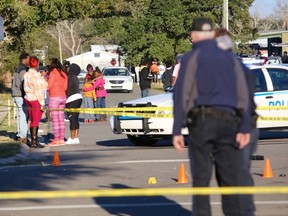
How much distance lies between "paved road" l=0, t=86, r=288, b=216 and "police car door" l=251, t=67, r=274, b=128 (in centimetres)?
45

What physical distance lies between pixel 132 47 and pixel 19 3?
90.3 feet

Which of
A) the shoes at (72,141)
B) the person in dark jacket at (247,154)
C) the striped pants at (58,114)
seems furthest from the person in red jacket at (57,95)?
the person in dark jacket at (247,154)

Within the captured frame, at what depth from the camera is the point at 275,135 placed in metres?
19.0

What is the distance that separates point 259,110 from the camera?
16.8 meters

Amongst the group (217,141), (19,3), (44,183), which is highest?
(19,3)

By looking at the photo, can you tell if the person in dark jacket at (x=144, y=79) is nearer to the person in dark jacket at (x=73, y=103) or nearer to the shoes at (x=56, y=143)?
the person in dark jacket at (x=73, y=103)

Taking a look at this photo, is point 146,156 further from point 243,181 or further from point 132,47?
point 132,47

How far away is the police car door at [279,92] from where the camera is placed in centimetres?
1712

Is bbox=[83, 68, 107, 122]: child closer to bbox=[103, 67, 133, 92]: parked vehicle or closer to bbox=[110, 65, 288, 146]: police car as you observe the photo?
bbox=[110, 65, 288, 146]: police car

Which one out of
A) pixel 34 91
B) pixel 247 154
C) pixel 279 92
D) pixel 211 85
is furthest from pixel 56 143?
pixel 211 85

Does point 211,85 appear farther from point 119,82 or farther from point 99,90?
point 119,82

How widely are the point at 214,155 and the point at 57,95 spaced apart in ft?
37.4

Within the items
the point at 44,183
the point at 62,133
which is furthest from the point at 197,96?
the point at 62,133

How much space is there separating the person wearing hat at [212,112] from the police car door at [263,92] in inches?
384
